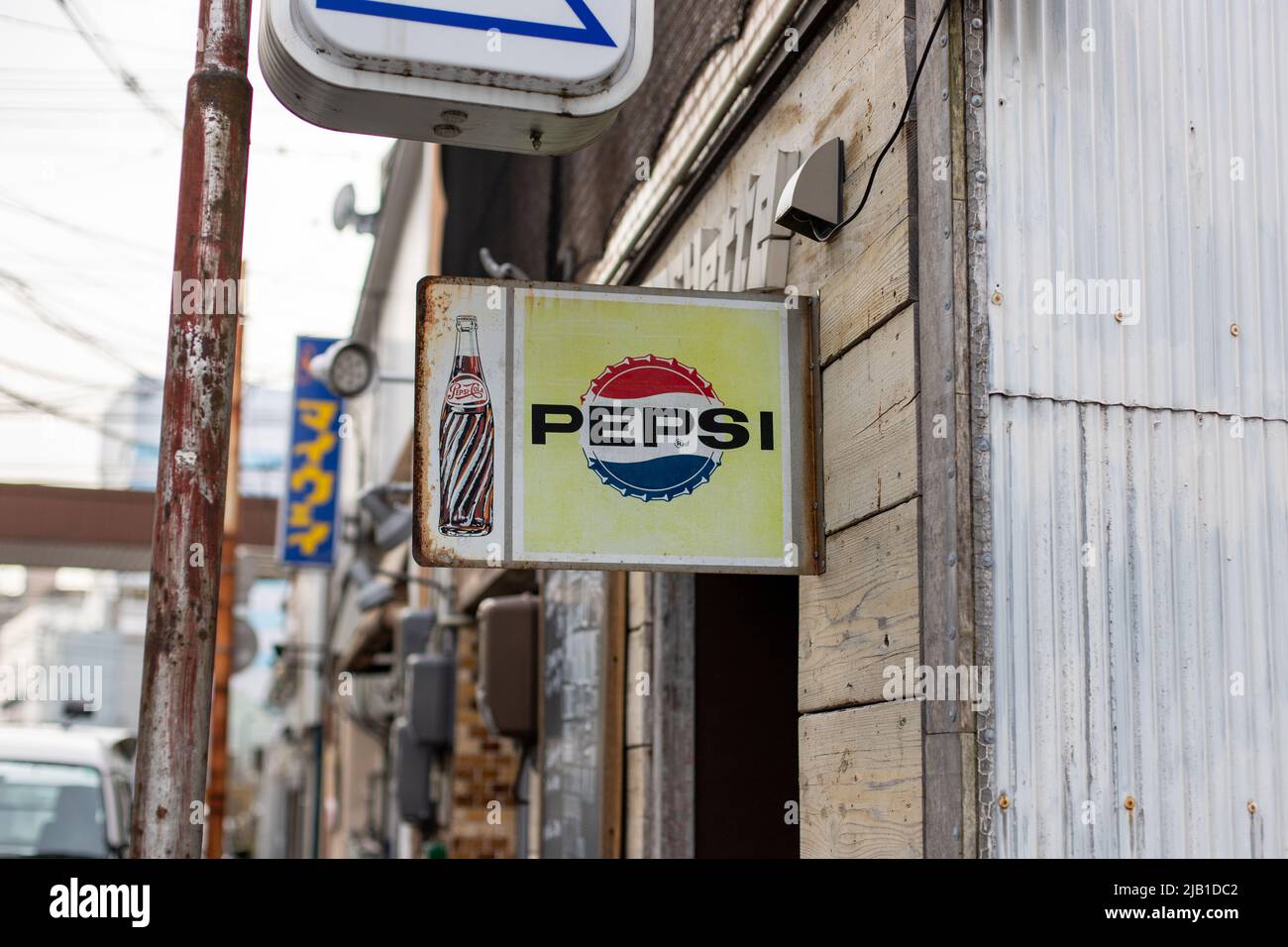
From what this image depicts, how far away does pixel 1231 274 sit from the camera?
366 cm

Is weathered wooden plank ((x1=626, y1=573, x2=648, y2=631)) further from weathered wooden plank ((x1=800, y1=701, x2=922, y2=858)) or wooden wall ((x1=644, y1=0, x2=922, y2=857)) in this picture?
weathered wooden plank ((x1=800, y1=701, x2=922, y2=858))

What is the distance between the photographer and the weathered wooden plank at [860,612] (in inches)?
139

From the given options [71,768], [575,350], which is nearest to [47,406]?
[71,768]

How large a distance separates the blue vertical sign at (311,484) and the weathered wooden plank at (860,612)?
45.7 ft

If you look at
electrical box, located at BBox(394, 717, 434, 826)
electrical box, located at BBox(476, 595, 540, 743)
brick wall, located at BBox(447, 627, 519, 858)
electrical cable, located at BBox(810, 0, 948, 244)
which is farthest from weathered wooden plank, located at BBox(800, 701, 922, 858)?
electrical box, located at BBox(394, 717, 434, 826)

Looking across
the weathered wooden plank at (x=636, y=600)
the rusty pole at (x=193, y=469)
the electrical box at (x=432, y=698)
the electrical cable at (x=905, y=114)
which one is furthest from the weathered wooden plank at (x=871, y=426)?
the electrical box at (x=432, y=698)

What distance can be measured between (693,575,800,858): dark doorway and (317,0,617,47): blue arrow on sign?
2.68m

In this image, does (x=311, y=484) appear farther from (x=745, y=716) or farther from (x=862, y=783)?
(x=862, y=783)

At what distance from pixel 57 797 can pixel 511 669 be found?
492 centimetres

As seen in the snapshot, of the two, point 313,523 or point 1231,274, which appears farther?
point 313,523

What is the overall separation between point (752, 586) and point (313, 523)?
41.3 ft

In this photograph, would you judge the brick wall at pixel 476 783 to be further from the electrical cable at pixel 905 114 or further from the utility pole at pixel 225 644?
the electrical cable at pixel 905 114
